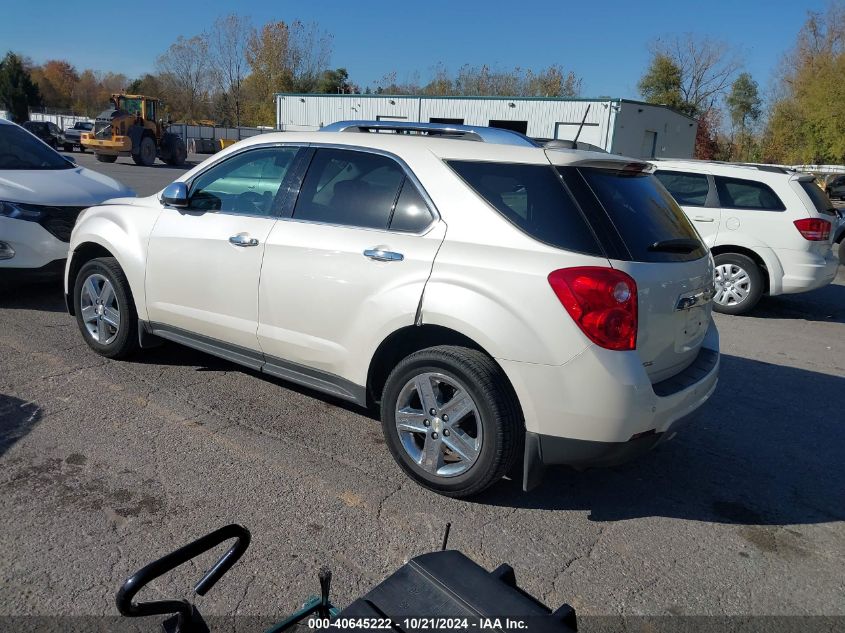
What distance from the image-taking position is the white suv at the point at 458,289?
123 inches

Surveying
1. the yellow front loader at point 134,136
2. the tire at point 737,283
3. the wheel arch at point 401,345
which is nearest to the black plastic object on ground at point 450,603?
the wheel arch at point 401,345

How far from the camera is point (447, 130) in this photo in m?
4.09

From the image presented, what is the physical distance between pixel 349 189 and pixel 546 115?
101 ft

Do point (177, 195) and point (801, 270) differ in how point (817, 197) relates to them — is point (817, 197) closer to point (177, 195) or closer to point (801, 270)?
point (801, 270)

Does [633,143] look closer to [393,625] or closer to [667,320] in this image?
[667,320]

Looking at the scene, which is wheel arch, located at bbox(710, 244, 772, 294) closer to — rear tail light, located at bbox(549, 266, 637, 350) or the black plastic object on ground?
rear tail light, located at bbox(549, 266, 637, 350)

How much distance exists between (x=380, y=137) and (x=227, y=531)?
8.92 ft

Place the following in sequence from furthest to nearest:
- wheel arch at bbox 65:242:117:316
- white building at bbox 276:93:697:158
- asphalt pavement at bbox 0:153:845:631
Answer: white building at bbox 276:93:697:158 → wheel arch at bbox 65:242:117:316 → asphalt pavement at bbox 0:153:845:631

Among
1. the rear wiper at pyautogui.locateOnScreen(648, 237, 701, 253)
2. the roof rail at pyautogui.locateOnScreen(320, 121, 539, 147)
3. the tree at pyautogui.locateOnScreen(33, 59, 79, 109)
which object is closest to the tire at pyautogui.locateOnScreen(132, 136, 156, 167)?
the roof rail at pyautogui.locateOnScreen(320, 121, 539, 147)

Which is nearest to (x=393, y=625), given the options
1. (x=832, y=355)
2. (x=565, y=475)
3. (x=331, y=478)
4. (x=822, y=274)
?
(x=331, y=478)

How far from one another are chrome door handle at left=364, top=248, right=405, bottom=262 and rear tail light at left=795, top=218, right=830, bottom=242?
6337 millimetres

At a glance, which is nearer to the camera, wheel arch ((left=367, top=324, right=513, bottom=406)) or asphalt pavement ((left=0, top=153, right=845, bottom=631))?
asphalt pavement ((left=0, top=153, right=845, bottom=631))

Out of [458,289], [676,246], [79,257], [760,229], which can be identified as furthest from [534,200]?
[760,229]

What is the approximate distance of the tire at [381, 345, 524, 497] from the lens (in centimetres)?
325
